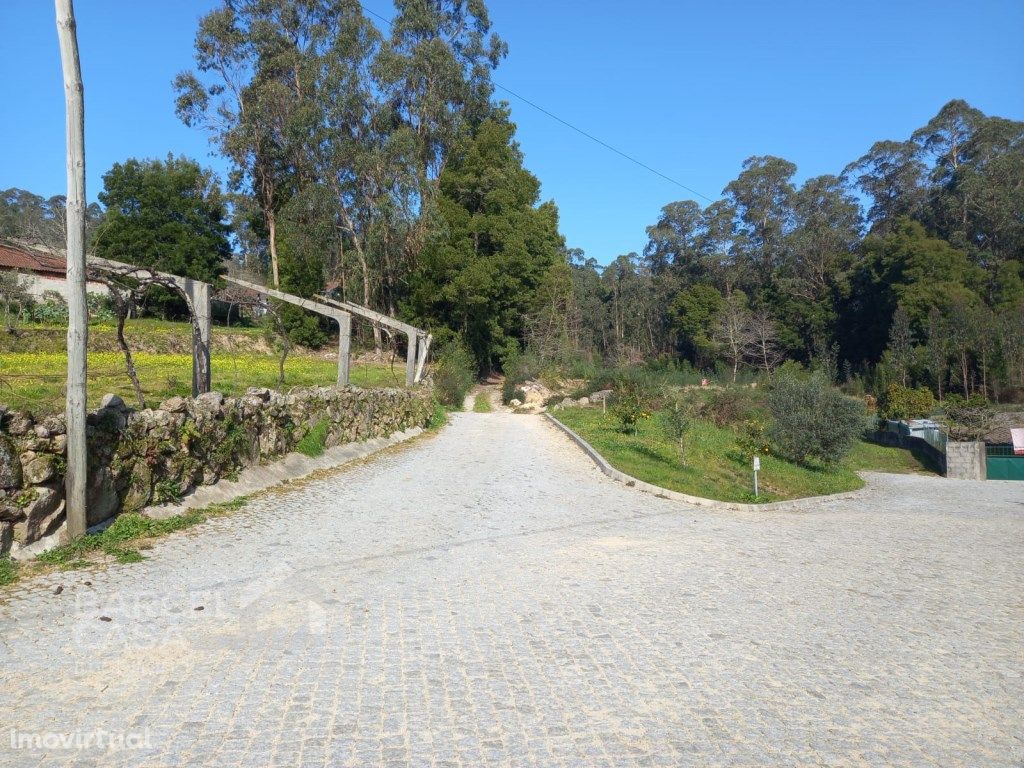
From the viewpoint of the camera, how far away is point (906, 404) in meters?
38.1

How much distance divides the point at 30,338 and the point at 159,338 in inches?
221

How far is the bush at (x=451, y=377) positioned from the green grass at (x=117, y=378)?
35.2 feet

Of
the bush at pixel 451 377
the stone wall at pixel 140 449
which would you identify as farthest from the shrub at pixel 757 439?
the bush at pixel 451 377

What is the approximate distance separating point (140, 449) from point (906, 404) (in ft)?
131

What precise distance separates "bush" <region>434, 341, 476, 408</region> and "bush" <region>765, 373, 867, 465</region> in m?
14.0

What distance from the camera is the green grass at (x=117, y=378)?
24.8ft

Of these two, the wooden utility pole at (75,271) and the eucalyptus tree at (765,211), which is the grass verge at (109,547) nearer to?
the wooden utility pole at (75,271)

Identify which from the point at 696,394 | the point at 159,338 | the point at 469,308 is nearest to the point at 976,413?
the point at 696,394

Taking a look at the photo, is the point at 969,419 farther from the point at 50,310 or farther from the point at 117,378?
the point at 50,310

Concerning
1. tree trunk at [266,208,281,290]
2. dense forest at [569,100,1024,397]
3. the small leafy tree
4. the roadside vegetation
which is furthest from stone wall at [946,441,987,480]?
tree trunk at [266,208,281,290]

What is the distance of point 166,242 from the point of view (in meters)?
38.9

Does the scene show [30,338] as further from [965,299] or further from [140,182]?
[965,299]

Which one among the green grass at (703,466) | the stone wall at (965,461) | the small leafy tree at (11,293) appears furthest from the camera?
the stone wall at (965,461)

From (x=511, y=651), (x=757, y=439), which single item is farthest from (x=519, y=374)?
(x=511, y=651)
